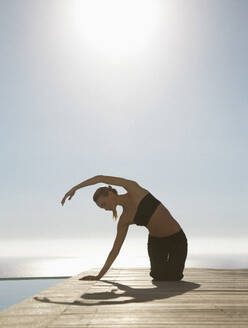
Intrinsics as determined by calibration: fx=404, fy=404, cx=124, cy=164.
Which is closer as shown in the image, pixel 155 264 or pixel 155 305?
pixel 155 305

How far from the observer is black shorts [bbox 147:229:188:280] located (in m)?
5.20

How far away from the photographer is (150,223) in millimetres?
5176

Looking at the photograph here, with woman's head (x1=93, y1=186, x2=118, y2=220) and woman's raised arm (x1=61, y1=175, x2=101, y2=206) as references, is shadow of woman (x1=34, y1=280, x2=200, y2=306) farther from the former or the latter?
woman's raised arm (x1=61, y1=175, x2=101, y2=206)

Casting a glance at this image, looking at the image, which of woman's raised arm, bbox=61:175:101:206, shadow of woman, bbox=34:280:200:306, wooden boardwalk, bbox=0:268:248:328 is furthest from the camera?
woman's raised arm, bbox=61:175:101:206

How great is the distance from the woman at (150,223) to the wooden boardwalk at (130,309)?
110cm

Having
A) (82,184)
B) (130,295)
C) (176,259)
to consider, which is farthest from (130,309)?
(176,259)

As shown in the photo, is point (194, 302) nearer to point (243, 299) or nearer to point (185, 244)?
point (243, 299)

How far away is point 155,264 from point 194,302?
2144 mm

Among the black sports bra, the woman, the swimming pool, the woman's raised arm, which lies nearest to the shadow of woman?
the woman

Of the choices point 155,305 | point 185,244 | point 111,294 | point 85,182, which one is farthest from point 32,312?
point 185,244

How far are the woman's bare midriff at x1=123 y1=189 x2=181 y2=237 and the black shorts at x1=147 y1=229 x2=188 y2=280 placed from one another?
0.08m

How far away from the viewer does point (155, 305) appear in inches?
118

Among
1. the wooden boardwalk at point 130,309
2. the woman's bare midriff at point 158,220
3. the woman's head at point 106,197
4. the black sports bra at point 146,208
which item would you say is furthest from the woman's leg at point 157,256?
the wooden boardwalk at point 130,309

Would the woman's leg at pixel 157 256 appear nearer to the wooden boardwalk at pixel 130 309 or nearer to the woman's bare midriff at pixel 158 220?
the woman's bare midriff at pixel 158 220
